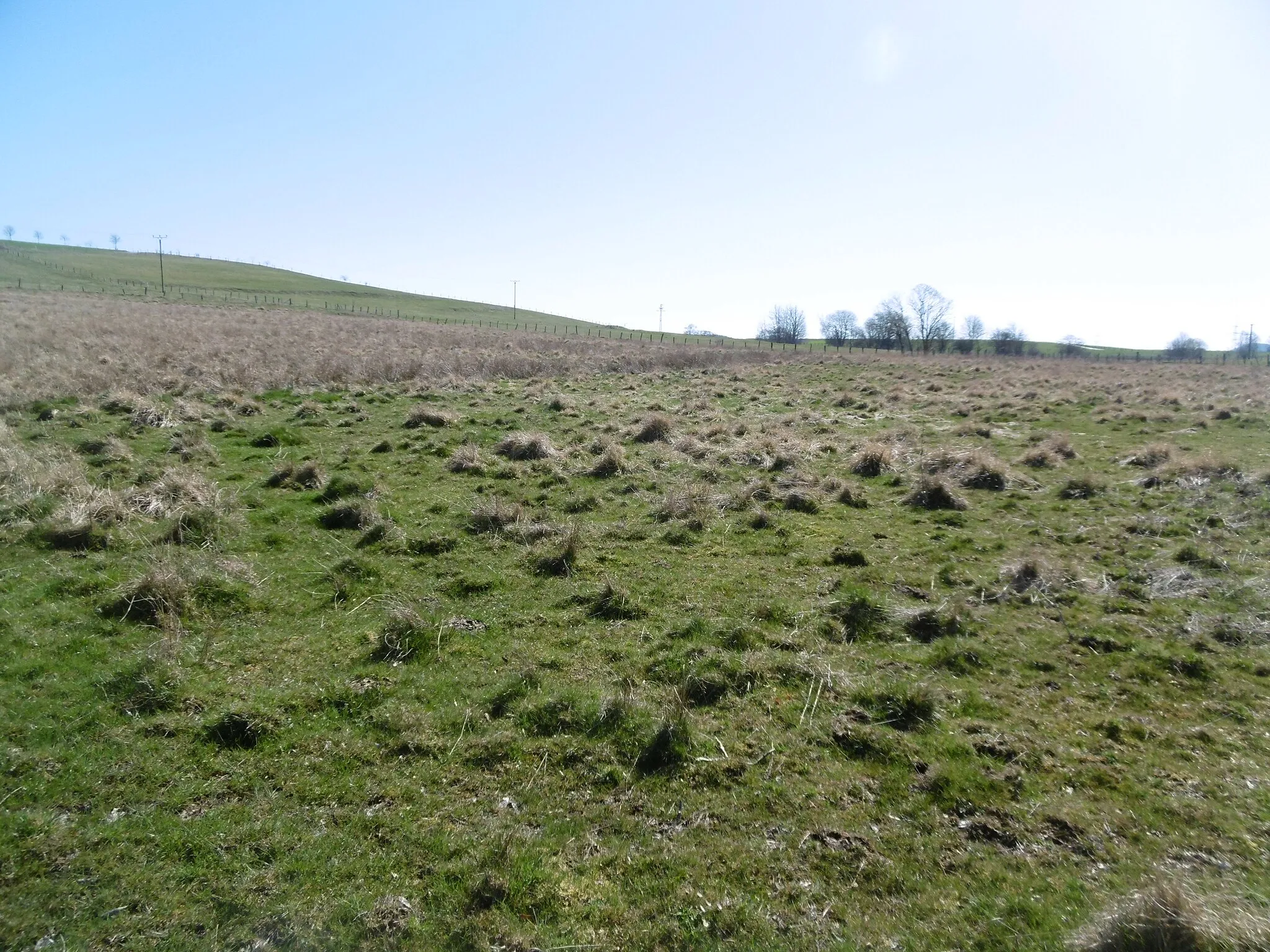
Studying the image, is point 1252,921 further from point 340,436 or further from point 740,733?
point 340,436

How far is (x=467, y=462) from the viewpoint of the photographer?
14.9 m

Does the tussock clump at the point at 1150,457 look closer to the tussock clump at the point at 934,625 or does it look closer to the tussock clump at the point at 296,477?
the tussock clump at the point at 934,625

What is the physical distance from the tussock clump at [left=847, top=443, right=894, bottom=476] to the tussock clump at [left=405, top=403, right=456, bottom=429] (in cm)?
1181

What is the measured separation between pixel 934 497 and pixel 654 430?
819 cm

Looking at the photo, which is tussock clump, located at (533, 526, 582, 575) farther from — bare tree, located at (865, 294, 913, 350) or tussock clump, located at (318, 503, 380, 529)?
bare tree, located at (865, 294, 913, 350)

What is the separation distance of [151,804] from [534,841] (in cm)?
288

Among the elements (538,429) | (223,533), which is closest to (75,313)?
(538,429)

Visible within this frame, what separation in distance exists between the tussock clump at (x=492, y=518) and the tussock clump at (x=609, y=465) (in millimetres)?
3506

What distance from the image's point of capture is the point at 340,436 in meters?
17.5

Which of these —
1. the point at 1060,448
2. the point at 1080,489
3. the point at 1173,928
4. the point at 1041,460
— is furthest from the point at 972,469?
the point at 1173,928

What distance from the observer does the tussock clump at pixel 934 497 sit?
497 inches

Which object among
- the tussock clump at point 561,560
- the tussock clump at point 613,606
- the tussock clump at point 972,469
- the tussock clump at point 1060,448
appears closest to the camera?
the tussock clump at point 613,606

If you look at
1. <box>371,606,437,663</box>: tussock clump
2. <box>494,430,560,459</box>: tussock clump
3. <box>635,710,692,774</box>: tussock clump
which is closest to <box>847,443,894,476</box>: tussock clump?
<box>494,430,560,459</box>: tussock clump

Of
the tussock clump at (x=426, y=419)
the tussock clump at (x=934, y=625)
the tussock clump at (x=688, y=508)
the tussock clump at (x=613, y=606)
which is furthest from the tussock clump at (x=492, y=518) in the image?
the tussock clump at (x=426, y=419)
